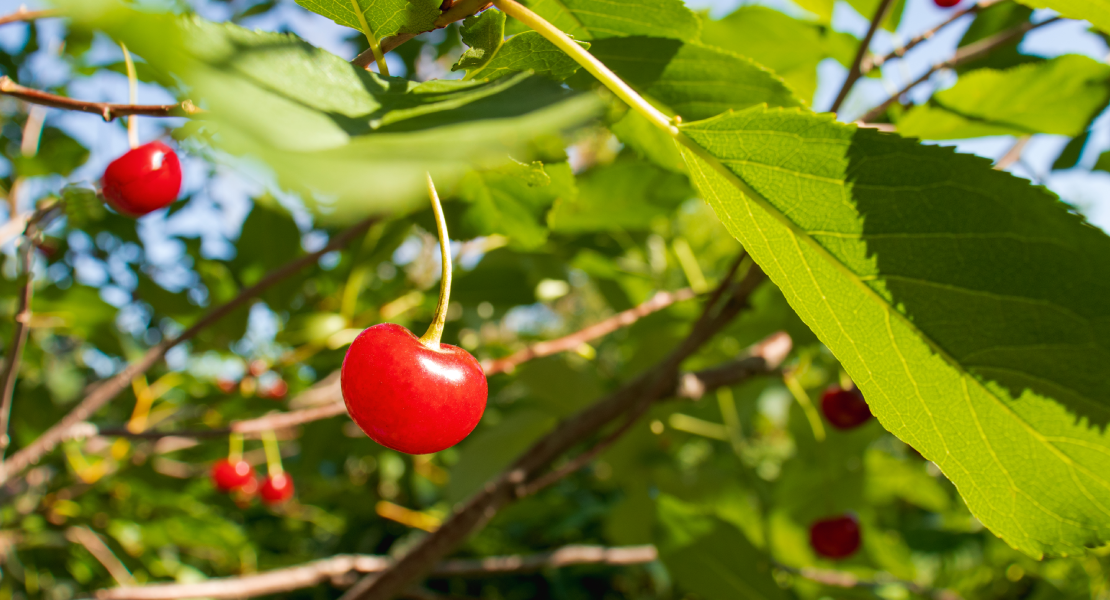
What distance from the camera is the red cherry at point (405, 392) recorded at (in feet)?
1.93

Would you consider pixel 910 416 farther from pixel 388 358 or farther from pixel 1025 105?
pixel 1025 105

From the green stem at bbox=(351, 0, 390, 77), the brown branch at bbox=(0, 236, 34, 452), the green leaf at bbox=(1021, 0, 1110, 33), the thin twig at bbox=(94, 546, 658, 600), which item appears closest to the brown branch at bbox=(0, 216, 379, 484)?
the brown branch at bbox=(0, 236, 34, 452)

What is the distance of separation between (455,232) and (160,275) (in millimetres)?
2622

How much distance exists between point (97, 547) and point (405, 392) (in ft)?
7.95

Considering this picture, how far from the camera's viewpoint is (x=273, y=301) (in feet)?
6.54

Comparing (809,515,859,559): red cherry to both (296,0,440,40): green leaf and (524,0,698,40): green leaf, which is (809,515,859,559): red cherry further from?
(296,0,440,40): green leaf

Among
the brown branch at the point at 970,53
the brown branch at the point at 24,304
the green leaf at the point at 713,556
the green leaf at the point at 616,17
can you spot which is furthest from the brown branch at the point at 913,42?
the brown branch at the point at 24,304

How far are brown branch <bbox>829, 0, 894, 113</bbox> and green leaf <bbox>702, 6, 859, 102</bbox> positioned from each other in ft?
0.85

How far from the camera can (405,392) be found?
1.93 feet

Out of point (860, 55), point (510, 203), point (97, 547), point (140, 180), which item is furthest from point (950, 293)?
point (97, 547)

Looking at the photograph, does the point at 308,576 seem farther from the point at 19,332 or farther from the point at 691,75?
the point at 691,75

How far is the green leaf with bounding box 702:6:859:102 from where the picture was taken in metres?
1.50

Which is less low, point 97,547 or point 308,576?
point 308,576

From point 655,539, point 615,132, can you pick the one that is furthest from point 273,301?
point 615,132
